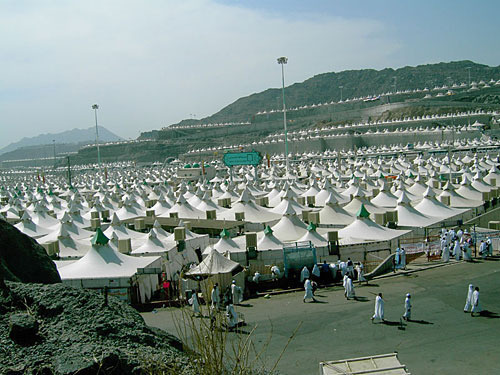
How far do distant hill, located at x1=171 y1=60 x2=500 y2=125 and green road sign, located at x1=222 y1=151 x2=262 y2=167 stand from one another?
4964 inches

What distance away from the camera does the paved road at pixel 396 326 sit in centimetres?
815

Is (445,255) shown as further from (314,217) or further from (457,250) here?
(314,217)

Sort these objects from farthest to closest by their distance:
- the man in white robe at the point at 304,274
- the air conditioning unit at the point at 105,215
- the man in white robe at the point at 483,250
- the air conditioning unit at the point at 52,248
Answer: the air conditioning unit at the point at 105,215 < the air conditioning unit at the point at 52,248 < the man in white robe at the point at 483,250 < the man in white robe at the point at 304,274

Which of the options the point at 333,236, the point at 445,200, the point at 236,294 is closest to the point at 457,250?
the point at 333,236

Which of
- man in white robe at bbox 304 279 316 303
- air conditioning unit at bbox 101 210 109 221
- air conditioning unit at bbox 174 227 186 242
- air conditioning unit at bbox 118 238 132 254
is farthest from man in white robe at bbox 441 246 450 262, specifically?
air conditioning unit at bbox 101 210 109 221

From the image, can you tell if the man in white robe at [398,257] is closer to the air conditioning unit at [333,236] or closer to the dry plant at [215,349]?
the air conditioning unit at [333,236]

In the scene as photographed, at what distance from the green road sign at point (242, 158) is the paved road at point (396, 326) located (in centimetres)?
1962

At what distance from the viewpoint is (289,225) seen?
17797 mm

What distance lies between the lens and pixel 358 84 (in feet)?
625

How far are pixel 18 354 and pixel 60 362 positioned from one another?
0.51 m

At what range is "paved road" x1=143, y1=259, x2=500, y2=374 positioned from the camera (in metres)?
8.15

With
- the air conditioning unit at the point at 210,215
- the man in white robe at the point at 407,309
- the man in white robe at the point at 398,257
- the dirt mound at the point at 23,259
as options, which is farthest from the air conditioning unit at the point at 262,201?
the dirt mound at the point at 23,259

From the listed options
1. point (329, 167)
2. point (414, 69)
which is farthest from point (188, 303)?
point (414, 69)

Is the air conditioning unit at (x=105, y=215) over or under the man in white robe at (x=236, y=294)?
over
